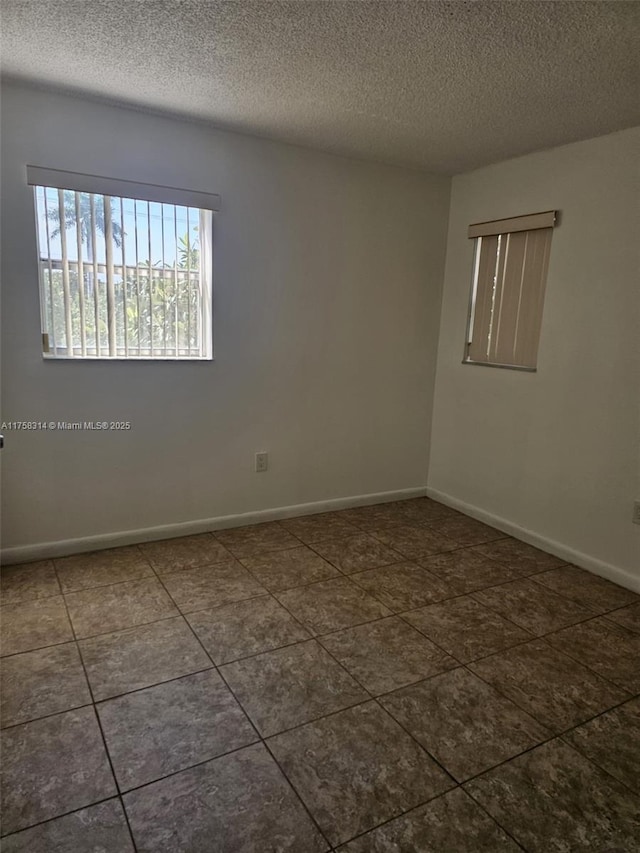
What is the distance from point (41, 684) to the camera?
6.10ft

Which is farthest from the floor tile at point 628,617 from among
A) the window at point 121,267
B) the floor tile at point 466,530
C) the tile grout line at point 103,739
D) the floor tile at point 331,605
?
the window at point 121,267

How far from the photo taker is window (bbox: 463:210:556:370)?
10.1 feet

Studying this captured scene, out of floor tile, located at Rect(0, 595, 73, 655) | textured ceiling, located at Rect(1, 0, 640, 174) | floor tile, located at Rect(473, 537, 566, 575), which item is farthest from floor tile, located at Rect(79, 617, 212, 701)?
textured ceiling, located at Rect(1, 0, 640, 174)

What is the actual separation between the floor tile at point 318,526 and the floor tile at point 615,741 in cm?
170

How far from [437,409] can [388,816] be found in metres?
2.84

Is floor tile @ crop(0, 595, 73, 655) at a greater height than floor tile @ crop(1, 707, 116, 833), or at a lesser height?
greater

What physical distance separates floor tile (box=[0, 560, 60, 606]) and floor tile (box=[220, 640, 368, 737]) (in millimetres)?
1069

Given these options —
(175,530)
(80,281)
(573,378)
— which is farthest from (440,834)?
(80,281)

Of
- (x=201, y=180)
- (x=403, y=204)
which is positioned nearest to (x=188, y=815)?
(x=201, y=180)

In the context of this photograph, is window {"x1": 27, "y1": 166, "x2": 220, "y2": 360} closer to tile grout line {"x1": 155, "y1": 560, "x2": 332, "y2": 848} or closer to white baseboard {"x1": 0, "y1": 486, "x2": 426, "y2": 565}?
white baseboard {"x1": 0, "y1": 486, "x2": 426, "y2": 565}

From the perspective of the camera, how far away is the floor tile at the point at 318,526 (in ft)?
10.6

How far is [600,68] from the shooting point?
1980 mm

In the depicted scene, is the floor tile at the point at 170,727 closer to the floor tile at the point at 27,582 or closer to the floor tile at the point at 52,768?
the floor tile at the point at 52,768

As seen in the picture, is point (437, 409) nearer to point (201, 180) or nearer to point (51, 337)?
point (201, 180)
